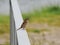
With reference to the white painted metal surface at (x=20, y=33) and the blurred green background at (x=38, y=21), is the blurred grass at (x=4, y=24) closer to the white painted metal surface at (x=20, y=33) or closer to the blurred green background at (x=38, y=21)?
the blurred green background at (x=38, y=21)

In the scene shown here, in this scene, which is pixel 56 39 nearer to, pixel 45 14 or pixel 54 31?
pixel 54 31

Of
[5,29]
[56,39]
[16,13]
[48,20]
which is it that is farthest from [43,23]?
[16,13]

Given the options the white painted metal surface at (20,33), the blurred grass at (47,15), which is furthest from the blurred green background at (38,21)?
the white painted metal surface at (20,33)

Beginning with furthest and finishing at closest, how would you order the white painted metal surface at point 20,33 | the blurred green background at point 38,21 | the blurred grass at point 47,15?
the blurred grass at point 47,15 < the blurred green background at point 38,21 < the white painted metal surface at point 20,33

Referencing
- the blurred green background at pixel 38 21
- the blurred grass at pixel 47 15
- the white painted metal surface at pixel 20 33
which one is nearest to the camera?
the white painted metal surface at pixel 20 33

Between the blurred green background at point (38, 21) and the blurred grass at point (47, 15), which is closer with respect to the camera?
the blurred green background at point (38, 21)

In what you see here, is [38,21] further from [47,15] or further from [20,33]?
[20,33]

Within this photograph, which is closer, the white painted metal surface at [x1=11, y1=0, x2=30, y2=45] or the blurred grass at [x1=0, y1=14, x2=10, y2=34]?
the white painted metal surface at [x1=11, y1=0, x2=30, y2=45]

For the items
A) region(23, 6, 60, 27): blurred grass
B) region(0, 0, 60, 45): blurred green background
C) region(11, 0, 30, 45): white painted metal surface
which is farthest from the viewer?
region(23, 6, 60, 27): blurred grass

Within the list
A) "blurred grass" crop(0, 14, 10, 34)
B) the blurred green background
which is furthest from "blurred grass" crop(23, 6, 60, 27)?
"blurred grass" crop(0, 14, 10, 34)

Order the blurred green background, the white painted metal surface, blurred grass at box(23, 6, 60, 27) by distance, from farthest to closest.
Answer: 1. blurred grass at box(23, 6, 60, 27)
2. the blurred green background
3. the white painted metal surface

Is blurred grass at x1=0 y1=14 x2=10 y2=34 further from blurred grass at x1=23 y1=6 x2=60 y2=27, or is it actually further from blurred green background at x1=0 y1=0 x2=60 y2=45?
blurred grass at x1=23 y1=6 x2=60 y2=27
